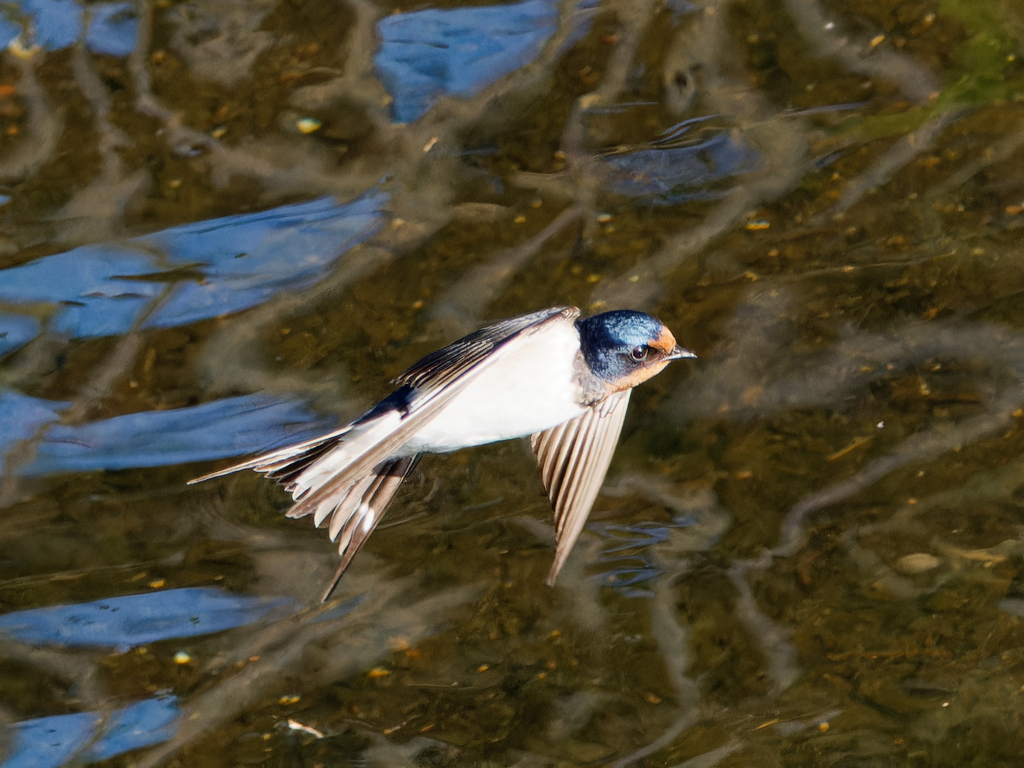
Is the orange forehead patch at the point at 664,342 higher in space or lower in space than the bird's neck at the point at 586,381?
higher

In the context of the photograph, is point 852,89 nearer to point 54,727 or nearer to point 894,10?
point 894,10

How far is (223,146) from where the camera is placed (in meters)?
3.15

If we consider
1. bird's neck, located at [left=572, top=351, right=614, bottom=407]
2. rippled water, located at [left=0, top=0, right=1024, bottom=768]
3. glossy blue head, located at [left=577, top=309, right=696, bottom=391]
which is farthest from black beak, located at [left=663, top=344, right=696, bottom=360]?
rippled water, located at [left=0, top=0, right=1024, bottom=768]

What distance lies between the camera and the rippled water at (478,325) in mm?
3162

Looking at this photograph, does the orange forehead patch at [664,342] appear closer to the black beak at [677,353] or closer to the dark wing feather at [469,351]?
the black beak at [677,353]

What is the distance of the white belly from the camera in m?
2.60

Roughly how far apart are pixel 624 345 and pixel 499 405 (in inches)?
16.1

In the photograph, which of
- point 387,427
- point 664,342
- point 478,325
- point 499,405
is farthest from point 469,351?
point 478,325

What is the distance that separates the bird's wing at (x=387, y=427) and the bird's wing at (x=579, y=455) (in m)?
0.41

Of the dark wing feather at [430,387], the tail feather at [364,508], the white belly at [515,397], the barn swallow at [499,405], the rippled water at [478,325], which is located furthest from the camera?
the rippled water at [478,325]

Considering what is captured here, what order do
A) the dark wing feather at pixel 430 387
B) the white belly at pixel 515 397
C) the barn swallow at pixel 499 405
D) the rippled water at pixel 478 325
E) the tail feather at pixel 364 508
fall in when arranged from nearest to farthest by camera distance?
the dark wing feather at pixel 430 387 < the barn swallow at pixel 499 405 < the white belly at pixel 515 397 < the tail feather at pixel 364 508 < the rippled water at pixel 478 325

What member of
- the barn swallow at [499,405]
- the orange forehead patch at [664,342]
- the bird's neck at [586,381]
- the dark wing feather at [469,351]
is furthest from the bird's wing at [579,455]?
the dark wing feather at [469,351]

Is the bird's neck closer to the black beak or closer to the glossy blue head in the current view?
the glossy blue head

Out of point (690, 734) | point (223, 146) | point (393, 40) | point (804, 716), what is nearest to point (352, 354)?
point (223, 146)
